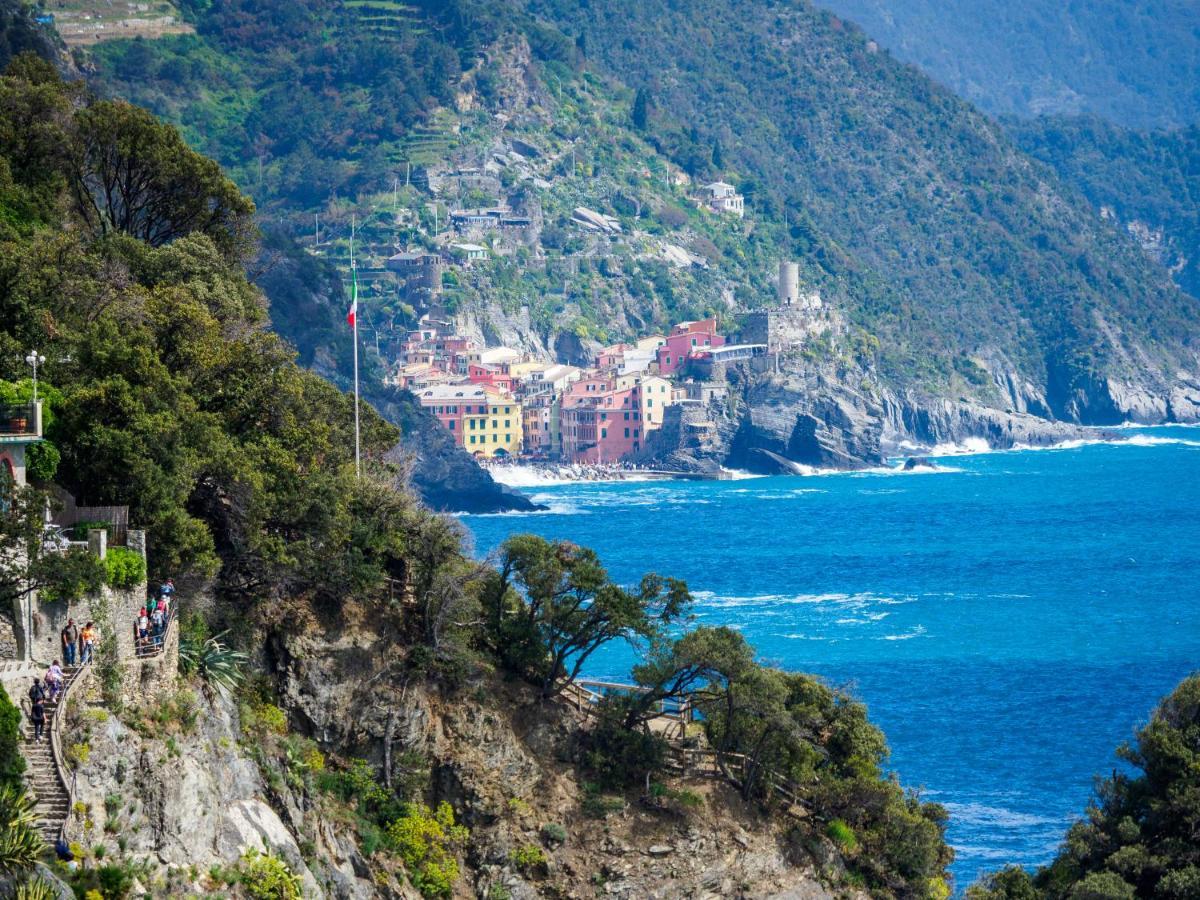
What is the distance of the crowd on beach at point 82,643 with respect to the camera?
24.5m

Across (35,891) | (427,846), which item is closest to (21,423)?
(35,891)

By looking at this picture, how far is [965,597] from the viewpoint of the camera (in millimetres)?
95562

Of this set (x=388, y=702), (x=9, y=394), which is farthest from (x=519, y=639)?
(x=9, y=394)

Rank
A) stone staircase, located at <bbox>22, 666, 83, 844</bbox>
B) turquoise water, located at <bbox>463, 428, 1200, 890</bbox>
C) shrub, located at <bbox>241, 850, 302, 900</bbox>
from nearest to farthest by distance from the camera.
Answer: stone staircase, located at <bbox>22, 666, 83, 844</bbox>, shrub, located at <bbox>241, 850, 302, 900</bbox>, turquoise water, located at <bbox>463, 428, 1200, 890</bbox>

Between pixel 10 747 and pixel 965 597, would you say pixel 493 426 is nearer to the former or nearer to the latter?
pixel 965 597

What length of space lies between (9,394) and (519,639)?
11.0m

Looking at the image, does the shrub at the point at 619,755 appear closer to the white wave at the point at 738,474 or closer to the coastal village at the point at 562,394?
the coastal village at the point at 562,394

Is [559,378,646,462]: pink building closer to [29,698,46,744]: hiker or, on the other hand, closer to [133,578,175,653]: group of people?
[133,578,175,653]: group of people

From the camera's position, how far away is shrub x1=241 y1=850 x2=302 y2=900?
87.1 feet

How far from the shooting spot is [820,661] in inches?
2945

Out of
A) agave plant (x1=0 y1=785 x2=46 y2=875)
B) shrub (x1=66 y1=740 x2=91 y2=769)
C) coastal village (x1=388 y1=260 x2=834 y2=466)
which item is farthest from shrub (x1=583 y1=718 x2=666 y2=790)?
coastal village (x1=388 y1=260 x2=834 y2=466)

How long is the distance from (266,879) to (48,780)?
168 inches

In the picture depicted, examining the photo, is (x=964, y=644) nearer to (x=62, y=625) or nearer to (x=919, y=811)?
(x=919, y=811)

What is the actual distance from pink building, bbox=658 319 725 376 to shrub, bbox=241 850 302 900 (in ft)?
537
